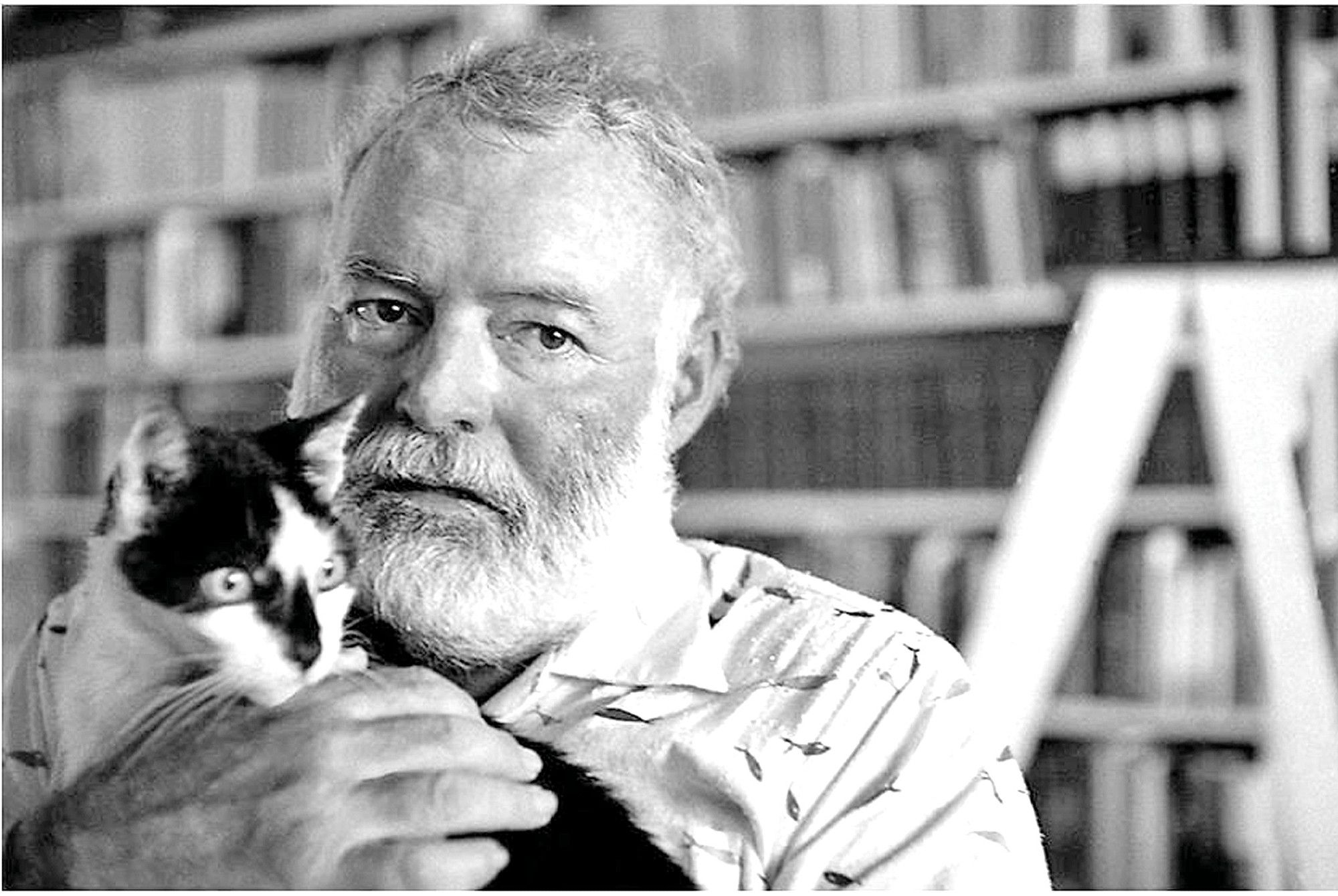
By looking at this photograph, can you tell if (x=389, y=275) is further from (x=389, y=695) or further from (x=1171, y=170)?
(x=1171, y=170)

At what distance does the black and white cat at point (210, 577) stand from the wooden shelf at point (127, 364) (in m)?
0.31

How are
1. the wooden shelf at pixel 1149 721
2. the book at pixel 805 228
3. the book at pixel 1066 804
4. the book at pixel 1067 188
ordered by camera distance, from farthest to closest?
1. the book at pixel 805 228
2. the book at pixel 1067 188
3. the wooden shelf at pixel 1149 721
4. the book at pixel 1066 804

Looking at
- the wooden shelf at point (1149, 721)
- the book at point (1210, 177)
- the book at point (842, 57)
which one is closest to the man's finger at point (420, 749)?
the wooden shelf at point (1149, 721)

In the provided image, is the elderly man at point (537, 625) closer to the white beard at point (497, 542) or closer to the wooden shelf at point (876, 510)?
the white beard at point (497, 542)

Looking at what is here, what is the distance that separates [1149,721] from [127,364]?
1.06 m

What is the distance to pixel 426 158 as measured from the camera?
0.83m

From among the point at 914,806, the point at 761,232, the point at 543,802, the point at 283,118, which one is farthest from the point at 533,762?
the point at 761,232

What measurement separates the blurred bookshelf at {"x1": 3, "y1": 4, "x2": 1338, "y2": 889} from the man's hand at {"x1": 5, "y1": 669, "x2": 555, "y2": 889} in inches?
11.9

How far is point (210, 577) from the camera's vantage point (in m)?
0.67

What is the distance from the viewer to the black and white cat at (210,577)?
0.67m

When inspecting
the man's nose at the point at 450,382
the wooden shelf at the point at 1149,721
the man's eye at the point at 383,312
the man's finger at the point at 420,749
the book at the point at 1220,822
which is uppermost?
the man's eye at the point at 383,312

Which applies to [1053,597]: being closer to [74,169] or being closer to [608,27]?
[608,27]

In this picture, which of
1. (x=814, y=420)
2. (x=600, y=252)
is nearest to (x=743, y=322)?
(x=814, y=420)

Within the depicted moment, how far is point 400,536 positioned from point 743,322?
81 cm
